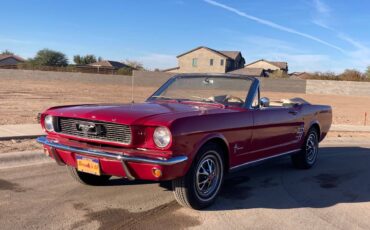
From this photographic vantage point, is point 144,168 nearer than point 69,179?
Yes

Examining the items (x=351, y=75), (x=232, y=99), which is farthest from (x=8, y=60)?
(x=232, y=99)

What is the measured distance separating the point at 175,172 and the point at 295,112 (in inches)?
130

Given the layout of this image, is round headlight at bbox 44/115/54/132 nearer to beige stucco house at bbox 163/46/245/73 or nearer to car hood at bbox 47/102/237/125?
car hood at bbox 47/102/237/125

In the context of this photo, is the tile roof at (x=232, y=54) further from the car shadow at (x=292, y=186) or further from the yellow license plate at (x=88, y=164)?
the yellow license plate at (x=88, y=164)

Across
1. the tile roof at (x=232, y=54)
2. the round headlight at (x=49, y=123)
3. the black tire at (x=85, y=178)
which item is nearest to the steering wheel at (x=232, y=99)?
the black tire at (x=85, y=178)

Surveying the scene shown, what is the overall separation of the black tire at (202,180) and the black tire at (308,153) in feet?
9.16

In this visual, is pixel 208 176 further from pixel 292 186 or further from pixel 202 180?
pixel 292 186

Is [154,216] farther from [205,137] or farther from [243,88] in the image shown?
[243,88]

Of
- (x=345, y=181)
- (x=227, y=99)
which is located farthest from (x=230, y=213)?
(x=345, y=181)

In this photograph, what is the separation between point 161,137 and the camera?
4.44 meters

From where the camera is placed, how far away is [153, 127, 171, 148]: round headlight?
4418 millimetres

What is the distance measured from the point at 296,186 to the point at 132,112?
10.1 feet

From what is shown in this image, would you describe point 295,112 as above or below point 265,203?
above

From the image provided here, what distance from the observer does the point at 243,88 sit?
6254 mm
